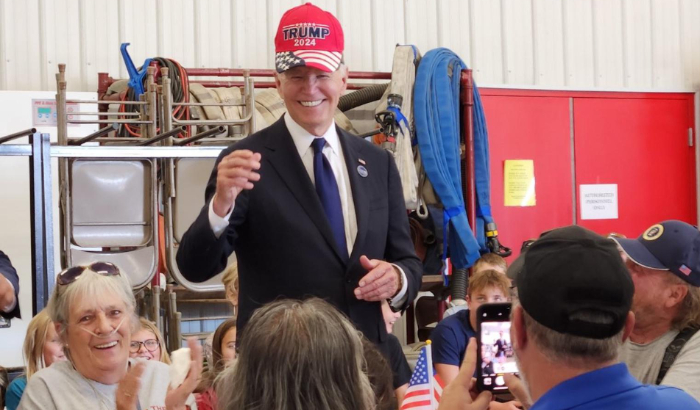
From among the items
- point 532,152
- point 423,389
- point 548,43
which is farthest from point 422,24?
point 423,389

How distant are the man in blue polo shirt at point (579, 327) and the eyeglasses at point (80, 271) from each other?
1.52 meters

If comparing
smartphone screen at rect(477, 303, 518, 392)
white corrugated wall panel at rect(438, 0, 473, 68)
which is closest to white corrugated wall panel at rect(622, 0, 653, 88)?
white corrugated wall panel at rect(438, 0, 473, 68)

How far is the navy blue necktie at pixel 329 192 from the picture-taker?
2.31 metres

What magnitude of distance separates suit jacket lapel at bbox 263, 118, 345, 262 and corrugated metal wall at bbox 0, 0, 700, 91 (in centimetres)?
448

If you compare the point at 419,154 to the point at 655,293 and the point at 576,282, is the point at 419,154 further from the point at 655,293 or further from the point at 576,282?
the point at 576,282

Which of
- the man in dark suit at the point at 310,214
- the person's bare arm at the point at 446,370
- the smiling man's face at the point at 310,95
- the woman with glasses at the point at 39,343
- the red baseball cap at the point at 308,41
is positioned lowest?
the person's bare arm at the point at 446,370

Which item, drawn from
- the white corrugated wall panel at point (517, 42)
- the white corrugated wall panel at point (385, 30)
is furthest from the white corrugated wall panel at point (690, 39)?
the white corrugated wall panel at point (385, 30)

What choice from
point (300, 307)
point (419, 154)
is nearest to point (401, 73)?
point (419, 154)

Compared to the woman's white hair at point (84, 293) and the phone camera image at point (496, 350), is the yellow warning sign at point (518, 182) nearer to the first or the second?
the woman's white hair at point (84, 293)

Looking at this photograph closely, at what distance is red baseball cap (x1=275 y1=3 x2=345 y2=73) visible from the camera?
2.31 metres

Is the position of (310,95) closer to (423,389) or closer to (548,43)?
(423,389)

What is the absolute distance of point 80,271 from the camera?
2654 mm

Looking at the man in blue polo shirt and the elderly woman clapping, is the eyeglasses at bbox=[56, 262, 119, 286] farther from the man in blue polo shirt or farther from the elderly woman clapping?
the man in blue polo shirt

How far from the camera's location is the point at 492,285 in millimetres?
4066
